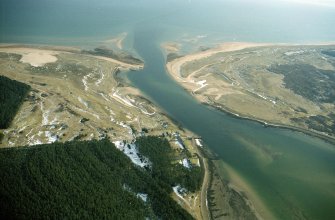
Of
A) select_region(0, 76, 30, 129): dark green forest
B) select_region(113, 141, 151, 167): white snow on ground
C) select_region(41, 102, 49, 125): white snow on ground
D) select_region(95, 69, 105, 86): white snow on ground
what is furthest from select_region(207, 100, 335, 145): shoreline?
select_region(0, 76, 30, 129): dark green forest

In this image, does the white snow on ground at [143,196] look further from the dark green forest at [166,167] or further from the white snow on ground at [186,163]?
the white snow on ground at [186,163]

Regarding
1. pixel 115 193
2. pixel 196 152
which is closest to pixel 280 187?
pixel 196 152

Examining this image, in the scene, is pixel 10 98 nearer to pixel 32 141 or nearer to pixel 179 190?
pixel 32 141

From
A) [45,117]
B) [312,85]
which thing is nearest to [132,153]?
[45,117]

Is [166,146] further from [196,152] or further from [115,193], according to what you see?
[115,193]

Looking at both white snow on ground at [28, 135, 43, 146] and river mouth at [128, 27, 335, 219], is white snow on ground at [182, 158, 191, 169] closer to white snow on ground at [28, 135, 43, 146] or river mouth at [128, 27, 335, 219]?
river mouth at [128, 27, 335, 219]

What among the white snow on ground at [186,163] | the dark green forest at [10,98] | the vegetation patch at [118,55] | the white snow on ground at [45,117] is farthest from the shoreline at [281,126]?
the dark green forest at [10,98]
